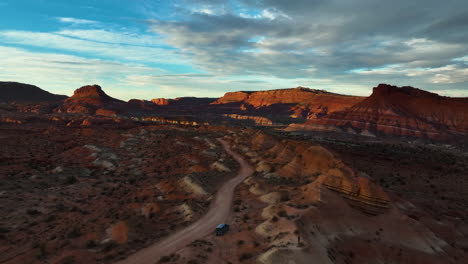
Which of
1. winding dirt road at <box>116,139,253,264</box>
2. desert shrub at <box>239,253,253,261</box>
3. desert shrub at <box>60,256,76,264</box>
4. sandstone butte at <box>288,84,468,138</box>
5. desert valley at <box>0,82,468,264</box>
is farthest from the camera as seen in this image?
sandstone butte at <box>288,84,468,138</box>

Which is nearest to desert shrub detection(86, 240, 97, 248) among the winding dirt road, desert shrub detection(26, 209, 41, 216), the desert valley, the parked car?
the desert valley

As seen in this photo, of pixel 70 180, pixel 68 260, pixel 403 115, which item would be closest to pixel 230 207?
pixel 68 260

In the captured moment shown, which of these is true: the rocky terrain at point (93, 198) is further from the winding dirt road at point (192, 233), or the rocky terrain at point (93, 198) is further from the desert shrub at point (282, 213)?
the desert shrub at point (282, 213)

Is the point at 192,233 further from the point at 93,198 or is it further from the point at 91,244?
the point at 93,198

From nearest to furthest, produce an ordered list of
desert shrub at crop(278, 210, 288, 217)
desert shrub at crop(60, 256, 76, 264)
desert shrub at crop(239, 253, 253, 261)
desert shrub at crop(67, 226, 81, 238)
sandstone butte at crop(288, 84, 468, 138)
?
desert shrub at crop(60, 256, 76, 264)
desert shrub at crop(239, 253, 253, 261)
desert shrub at crop(67, 226, 81, 238)
desert shrub at crop(278, 210, 288, 217)
sandstone butte at crop(288, 84, 468, 138)

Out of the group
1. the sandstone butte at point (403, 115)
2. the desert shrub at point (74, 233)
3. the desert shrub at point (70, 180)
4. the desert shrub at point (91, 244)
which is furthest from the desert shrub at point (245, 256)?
the sandstone butte at point (403, 115)

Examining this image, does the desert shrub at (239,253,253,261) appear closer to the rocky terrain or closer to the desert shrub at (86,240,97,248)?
the rocky terrain
